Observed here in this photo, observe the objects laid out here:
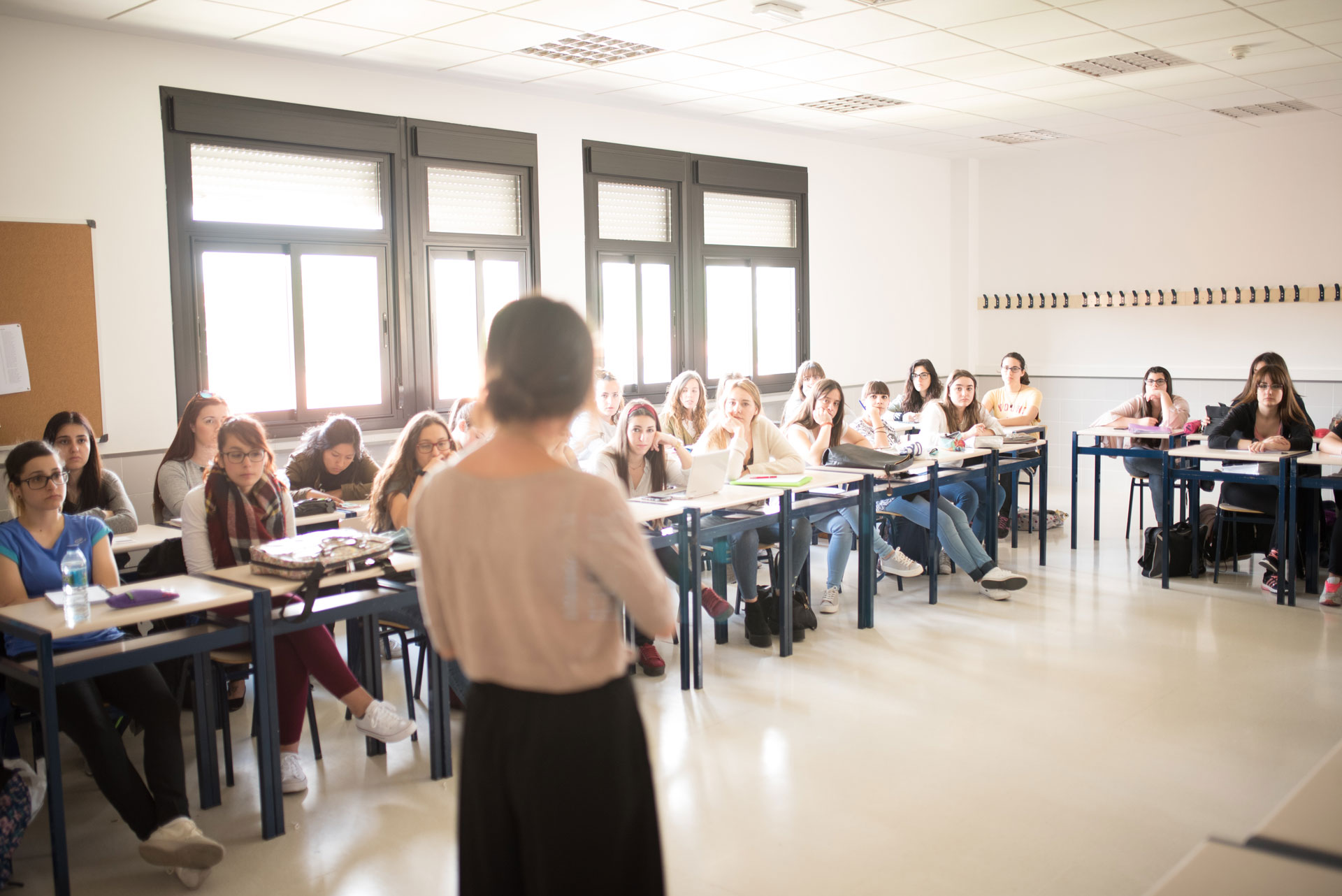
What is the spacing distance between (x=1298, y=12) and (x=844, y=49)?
7.29 ft

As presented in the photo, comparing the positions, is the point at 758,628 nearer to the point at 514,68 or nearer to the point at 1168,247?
the point at 514,68

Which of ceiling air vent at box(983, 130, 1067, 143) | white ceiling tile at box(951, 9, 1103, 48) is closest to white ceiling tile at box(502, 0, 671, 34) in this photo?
white ceiling tile at box(951, 9, 1103, 48)

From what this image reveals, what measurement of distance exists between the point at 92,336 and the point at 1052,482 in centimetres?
774

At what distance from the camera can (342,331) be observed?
245 inches

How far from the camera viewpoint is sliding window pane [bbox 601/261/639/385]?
7.47 metres

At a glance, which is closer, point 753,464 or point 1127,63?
point 753,464

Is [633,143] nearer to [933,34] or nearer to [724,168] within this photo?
[724,168]

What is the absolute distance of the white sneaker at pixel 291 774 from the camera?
342 cm

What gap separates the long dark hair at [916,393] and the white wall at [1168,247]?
2.74 meters

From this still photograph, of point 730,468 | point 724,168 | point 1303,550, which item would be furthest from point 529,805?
point 724,168

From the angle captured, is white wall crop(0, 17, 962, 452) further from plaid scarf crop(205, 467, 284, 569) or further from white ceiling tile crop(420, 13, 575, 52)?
plaid scarf crop(205, 467, 284, 569)

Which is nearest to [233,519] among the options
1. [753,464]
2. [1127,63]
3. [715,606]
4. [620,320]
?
[715,606]

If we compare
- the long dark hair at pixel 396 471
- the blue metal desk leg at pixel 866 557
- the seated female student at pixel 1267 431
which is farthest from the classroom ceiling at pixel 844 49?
the blue metal desk leg at pixel 866 557

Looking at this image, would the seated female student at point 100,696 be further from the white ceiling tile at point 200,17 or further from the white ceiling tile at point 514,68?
the white ceiling tile at point 514,68
